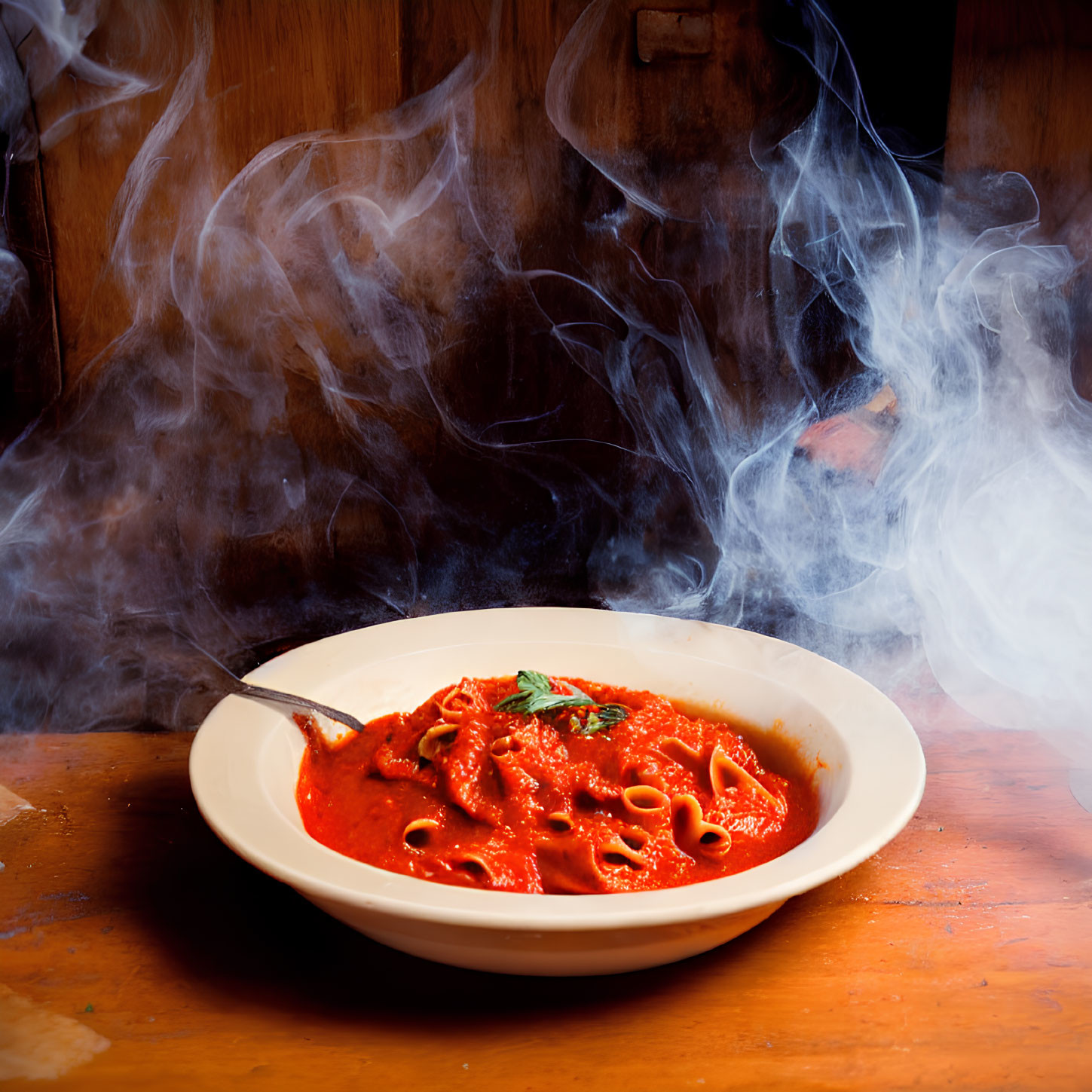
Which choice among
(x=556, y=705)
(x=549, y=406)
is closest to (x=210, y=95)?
(x=549, y=406)

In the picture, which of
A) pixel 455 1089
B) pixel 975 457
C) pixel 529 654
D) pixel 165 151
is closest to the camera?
pixel 455 1089

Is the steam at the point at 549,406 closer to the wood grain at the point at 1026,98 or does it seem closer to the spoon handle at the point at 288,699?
the wood grain at the point at 1026,98

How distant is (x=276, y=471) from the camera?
242 cm

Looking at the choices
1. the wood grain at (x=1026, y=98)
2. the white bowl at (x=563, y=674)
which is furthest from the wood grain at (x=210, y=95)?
the wood grain at (x=1026, y=98)

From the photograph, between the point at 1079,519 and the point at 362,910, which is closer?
the point at 362,910

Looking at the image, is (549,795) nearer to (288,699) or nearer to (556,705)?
(556,705)

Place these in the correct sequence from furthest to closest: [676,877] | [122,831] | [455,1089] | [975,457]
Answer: [975,457] < [122,831] < [676,877] < [455,1089]

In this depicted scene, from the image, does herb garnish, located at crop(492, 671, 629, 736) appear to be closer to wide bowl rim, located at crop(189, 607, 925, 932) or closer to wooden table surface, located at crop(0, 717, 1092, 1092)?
wide bowl rim, located at crop(189, 607, 925, 932)

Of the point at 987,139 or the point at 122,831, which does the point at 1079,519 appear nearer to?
the point at 987,139

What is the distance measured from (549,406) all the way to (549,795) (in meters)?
1.23

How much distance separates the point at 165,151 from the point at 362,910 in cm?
186

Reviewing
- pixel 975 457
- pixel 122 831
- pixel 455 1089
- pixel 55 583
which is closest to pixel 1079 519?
pixel 975 457

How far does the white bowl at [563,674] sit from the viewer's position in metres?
1.07

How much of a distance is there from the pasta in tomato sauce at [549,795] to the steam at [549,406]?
0.85m
